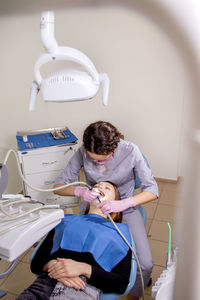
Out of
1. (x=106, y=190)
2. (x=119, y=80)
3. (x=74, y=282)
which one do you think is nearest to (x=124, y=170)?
Result: (x=106, y=190)

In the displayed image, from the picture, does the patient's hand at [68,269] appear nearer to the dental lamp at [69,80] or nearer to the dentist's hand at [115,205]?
the dentist's hand at [115,205]

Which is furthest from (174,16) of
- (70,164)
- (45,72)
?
(45,72)

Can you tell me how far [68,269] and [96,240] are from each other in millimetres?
202

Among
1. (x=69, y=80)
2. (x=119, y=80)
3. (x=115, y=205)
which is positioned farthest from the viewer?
(x=119, y=80)

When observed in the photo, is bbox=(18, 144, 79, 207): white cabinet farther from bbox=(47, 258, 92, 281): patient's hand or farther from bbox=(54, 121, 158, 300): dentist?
bbox=(47, 258, 92, 281): patient's hand

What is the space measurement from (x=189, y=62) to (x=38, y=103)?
285 centimetres

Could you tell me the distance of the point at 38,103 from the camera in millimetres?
2984

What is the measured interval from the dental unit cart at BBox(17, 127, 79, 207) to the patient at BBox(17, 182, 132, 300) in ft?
2.28

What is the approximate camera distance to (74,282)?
1.17m

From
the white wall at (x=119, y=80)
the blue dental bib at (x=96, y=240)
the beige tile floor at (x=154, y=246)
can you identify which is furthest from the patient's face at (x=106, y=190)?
the white wall at (x=119, y=80)

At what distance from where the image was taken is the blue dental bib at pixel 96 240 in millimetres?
1303

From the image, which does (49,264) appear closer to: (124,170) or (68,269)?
(68,269)

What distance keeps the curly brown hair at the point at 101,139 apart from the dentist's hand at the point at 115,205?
0.93ft

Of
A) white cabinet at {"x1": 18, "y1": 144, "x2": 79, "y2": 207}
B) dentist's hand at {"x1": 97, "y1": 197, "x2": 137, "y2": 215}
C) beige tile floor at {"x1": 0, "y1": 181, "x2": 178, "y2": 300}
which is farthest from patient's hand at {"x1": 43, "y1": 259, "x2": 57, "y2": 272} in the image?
white cabinet at {"x1": 18, "y1": 144, "x2": 79, "y2": 207}
